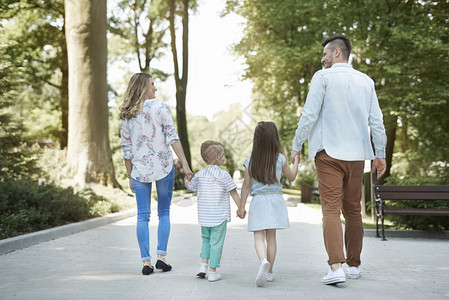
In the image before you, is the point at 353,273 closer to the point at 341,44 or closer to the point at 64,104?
the point at 341,44

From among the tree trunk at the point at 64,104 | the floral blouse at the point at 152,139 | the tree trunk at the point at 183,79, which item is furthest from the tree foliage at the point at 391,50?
the floral blouse at the point at 152,139

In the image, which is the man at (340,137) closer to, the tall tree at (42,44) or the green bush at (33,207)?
the green bush at (33,207)

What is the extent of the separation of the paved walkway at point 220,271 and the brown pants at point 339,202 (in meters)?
0.34

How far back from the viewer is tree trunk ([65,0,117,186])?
14674mm

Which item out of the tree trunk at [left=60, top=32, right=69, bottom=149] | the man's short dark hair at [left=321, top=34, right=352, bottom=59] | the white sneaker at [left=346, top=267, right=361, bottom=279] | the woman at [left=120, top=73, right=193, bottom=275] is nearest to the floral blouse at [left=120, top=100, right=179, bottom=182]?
the woman at [left=120, top=73, right=193, bottom=275]

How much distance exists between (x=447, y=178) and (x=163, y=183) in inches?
313

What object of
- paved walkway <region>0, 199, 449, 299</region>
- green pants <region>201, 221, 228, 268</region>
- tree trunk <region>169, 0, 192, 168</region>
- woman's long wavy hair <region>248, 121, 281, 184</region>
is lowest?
paved walkway <region>0, 199, 449, 299</region>

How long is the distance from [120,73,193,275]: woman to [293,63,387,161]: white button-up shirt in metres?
1.39

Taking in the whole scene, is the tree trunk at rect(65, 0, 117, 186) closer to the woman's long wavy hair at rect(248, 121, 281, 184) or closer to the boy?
the boy

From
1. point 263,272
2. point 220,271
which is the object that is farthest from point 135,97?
point 263,272

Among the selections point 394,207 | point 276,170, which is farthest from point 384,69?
point 276,170

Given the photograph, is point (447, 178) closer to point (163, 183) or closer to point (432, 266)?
point (432, 266)

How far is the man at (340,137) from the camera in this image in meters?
5.01

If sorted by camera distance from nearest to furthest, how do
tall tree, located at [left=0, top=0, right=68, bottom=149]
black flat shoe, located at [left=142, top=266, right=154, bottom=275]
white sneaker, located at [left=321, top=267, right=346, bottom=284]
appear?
white sneaker, located at [left=321, top=267, right=346, bottom=284]
black flat shoe, located at [left=142, top=266, right=154, bottom=275]
tall tree, located at [left=0, top=0, right=68, bottom=149]
